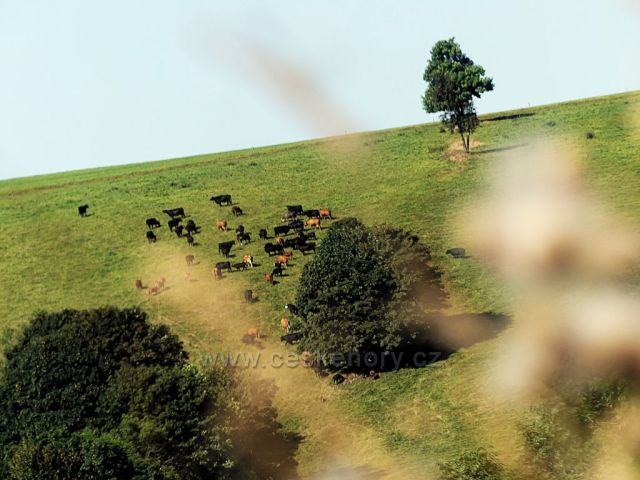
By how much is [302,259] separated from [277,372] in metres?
19.4

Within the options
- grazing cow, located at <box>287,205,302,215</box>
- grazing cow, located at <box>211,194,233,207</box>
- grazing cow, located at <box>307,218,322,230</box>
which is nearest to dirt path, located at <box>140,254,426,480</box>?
grazing cow, located at <box>307,218,322,230</box>

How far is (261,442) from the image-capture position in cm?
5066

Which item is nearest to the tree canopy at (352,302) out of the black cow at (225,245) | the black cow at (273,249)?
the black cow at (273,249)

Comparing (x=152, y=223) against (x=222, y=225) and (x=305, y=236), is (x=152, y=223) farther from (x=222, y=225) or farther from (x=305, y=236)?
(x=305, y=236)

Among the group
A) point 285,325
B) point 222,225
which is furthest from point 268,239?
point 285,325

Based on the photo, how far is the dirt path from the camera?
47.8 metres

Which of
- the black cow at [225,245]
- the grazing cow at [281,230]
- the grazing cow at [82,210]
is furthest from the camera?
the grazing cow at [82,210]

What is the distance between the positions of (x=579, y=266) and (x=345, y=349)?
→ 24.8m

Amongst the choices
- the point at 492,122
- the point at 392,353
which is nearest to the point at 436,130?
the point at 492,122

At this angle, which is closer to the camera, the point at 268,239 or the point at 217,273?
the point at 217,273

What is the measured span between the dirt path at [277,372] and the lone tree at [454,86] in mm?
49771

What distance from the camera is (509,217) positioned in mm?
91375

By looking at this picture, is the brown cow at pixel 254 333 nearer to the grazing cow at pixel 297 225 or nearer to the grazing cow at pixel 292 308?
the grazing cow at pixel 292 308

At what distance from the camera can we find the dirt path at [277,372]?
157ft
